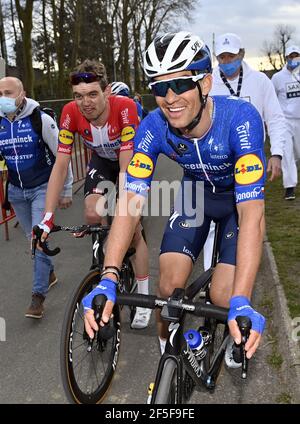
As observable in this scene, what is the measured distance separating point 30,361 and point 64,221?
4223mm

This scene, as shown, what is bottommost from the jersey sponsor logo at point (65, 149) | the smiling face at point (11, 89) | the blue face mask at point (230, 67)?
the jersey sponsor logo at point (65, 149)

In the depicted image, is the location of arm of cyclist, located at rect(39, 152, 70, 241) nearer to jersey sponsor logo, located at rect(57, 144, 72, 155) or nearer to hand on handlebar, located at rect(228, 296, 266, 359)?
jersey sponsor logo, located at rect(57, 144, 72, 155)

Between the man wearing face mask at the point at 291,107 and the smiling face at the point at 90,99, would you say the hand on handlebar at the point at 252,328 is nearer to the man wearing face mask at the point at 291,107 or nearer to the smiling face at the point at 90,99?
the smiling face at the point at 90,99

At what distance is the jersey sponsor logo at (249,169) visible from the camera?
7.93 feet

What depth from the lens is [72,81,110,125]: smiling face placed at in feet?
12.6

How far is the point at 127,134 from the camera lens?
4.12m

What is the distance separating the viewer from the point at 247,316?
6.03 ft

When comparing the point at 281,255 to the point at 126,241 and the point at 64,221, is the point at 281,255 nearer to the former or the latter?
the point at 126,241

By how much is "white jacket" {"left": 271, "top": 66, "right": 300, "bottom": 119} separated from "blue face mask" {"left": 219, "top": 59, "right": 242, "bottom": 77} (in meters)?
3.44

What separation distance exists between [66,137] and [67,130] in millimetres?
99

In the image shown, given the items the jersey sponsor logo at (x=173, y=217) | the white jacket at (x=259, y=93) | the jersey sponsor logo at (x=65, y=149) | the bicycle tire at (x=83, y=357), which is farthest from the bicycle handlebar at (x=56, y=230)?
the white jacket at (x=259, y=93)

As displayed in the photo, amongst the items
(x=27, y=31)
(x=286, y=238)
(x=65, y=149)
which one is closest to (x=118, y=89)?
(x=286, y=238)

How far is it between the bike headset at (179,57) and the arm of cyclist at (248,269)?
0.58 m

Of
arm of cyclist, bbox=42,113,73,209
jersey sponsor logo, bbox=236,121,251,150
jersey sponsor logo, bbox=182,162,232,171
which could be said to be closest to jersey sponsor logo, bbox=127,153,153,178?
jersey sponsor logo, bbox=182,162,232,171
